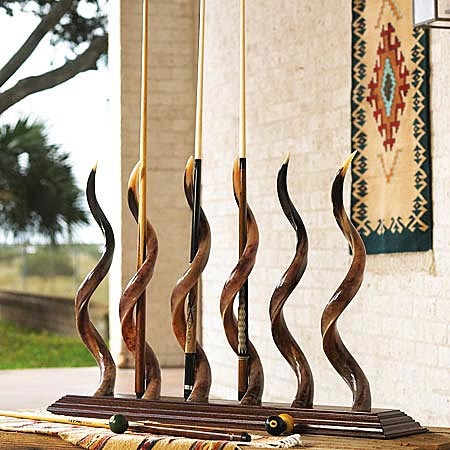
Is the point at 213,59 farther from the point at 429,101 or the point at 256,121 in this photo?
the point at 429,101

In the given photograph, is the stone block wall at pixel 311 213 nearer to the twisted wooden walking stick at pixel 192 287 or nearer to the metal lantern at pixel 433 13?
the metal lantern at pixel 433 13

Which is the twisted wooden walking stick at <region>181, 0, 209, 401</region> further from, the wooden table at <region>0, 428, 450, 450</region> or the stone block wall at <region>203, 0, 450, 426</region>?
the stone block wall at <region>203, 0, 450, 426</region>

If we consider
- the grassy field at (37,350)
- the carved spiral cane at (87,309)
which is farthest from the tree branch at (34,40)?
the carved spiral cane at (87,309)

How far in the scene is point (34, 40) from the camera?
12.2 meters

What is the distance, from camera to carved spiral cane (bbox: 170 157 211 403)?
2811 mm

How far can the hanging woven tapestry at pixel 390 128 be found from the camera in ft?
16.3

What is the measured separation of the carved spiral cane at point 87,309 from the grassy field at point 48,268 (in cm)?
1284

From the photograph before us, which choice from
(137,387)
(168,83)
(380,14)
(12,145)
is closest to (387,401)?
(380,14)

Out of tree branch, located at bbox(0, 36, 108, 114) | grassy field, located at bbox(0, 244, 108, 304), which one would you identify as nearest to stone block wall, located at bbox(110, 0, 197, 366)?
tree branch, located at bbox(0, 36, 108, 114)

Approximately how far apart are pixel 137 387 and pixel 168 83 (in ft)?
22.9

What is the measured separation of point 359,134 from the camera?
5.52 metres

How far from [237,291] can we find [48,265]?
44.6ft

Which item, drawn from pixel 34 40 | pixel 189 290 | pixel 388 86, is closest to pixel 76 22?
pixel 34 40

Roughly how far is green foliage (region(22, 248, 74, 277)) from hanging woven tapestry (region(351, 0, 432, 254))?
10.9 metres
